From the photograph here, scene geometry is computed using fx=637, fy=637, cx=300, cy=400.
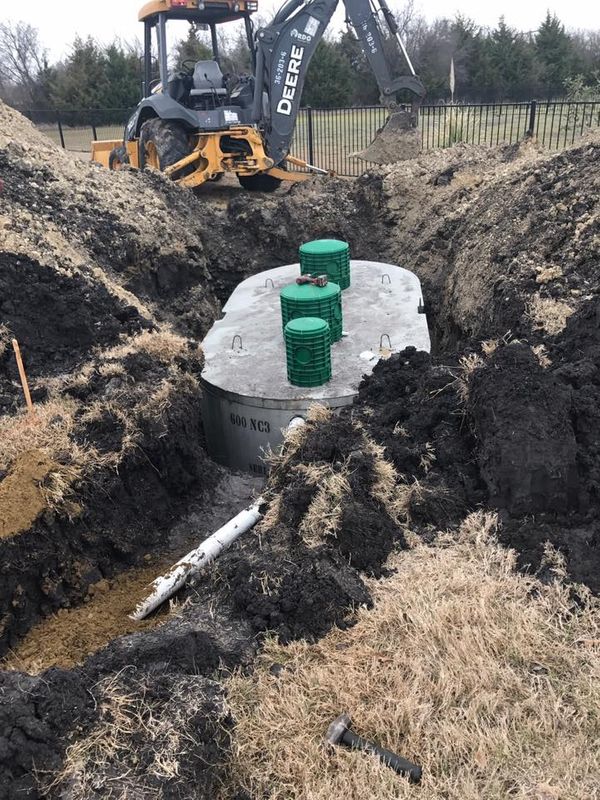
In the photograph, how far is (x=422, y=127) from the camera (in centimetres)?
1798

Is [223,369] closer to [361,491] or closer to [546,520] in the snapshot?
[361,491]

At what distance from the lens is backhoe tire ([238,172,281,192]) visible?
13790 mm

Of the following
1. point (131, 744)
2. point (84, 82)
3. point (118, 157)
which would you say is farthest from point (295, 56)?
point (84, 82)

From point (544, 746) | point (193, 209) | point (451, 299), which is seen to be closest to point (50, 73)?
point (193, 209)

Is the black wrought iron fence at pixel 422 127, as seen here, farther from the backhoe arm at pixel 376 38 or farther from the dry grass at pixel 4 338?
the dry grass at pixel 4 338

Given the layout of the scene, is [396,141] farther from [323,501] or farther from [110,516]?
[323,501]

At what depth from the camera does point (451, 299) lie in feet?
29.7

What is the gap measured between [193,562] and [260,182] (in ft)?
36.0

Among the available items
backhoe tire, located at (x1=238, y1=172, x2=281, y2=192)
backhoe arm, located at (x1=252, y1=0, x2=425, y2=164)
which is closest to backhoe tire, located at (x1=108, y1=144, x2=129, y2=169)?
backhoe tire, located at (x1=238, y1=172, x2=281, y2=192)

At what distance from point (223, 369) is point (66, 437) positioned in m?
2.34

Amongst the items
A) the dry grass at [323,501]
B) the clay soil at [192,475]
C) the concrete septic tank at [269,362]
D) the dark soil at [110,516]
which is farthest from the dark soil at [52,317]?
the dry grass at [323,501]

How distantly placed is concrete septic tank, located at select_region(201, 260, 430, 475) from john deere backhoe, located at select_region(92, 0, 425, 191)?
4.80m

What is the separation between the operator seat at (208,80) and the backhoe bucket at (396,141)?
3.09m

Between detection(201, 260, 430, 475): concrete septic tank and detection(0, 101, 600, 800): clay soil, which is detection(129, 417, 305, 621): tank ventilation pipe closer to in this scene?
detection(0, 101, 600, 800): clay soil
